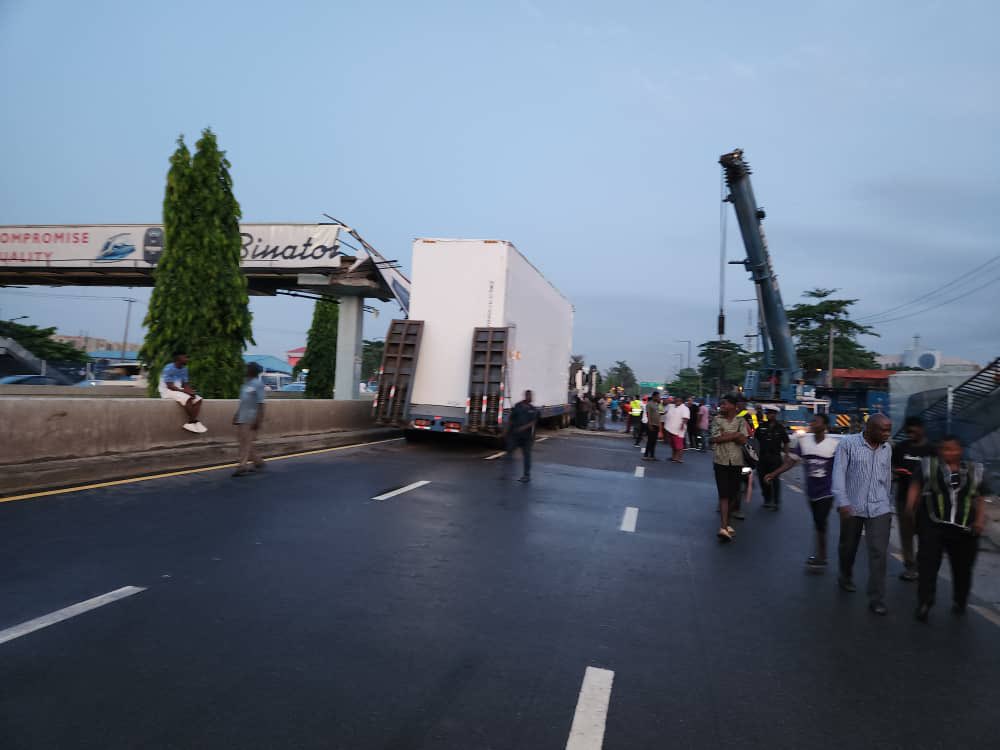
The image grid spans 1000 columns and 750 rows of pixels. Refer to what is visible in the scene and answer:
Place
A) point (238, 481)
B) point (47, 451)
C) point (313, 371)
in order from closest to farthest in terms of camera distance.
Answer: point (47, 451)
point (238, 481)
point (313, 371)

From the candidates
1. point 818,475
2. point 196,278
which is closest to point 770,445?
point 818,475

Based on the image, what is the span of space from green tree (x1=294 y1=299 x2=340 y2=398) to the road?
2739cm

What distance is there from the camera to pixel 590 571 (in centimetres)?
686

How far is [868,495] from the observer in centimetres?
653

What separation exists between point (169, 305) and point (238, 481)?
950 centimetres

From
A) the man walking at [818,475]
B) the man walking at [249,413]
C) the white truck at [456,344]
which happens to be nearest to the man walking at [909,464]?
the man walking at [818,475]

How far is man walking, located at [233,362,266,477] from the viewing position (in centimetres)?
1136

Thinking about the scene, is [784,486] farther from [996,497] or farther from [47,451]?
[47,451]

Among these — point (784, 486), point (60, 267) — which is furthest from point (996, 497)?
point (60, 267)

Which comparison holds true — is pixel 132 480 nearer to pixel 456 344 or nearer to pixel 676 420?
pixel 456 344

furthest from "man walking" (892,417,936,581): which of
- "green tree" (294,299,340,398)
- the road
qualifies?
"green tree" (294,299,340,398)

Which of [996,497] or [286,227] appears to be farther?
[286,227]

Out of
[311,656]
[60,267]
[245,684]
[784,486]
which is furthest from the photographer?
[60,267]

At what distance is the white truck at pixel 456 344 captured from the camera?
54.2 feet
